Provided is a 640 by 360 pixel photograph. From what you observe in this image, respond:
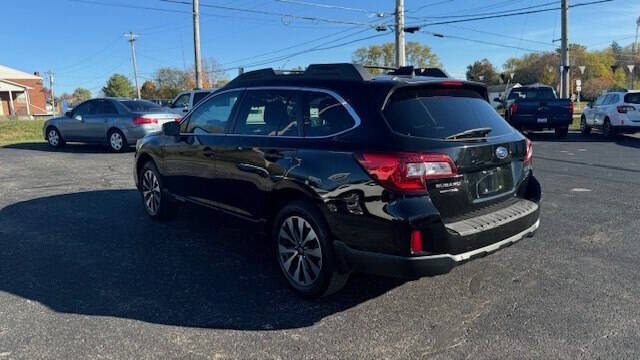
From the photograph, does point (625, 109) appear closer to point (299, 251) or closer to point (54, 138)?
point (299, 251)

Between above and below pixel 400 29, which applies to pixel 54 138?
below

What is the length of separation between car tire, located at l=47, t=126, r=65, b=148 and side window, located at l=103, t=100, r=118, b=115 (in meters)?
2.12

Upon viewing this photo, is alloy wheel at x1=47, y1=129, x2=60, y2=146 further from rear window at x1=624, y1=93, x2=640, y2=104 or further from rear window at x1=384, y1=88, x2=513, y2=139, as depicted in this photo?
rear window at x1=624, y1=93, x2=640, y2=104

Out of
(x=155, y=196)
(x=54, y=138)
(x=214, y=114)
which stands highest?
(x=214, y=114)

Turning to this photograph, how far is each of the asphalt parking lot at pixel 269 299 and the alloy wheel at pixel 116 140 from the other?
299 inches

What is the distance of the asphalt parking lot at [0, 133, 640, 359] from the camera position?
123 inches

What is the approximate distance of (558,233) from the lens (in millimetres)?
5406

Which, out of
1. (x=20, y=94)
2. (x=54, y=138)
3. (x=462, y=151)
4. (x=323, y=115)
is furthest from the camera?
(x=20, y=94)

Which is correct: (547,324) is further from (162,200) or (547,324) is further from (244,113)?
(162,200)

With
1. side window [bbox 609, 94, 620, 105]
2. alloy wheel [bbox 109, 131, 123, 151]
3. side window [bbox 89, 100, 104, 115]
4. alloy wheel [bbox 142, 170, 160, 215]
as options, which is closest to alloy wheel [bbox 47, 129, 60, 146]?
side window [bbox 89, 100, 104, 115]

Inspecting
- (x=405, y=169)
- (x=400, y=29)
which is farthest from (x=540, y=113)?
(x=405, y=169)

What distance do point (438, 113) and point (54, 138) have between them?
48.2ft

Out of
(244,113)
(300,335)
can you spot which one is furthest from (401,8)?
(300,335)

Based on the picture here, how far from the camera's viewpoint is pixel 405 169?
3.17 meters
